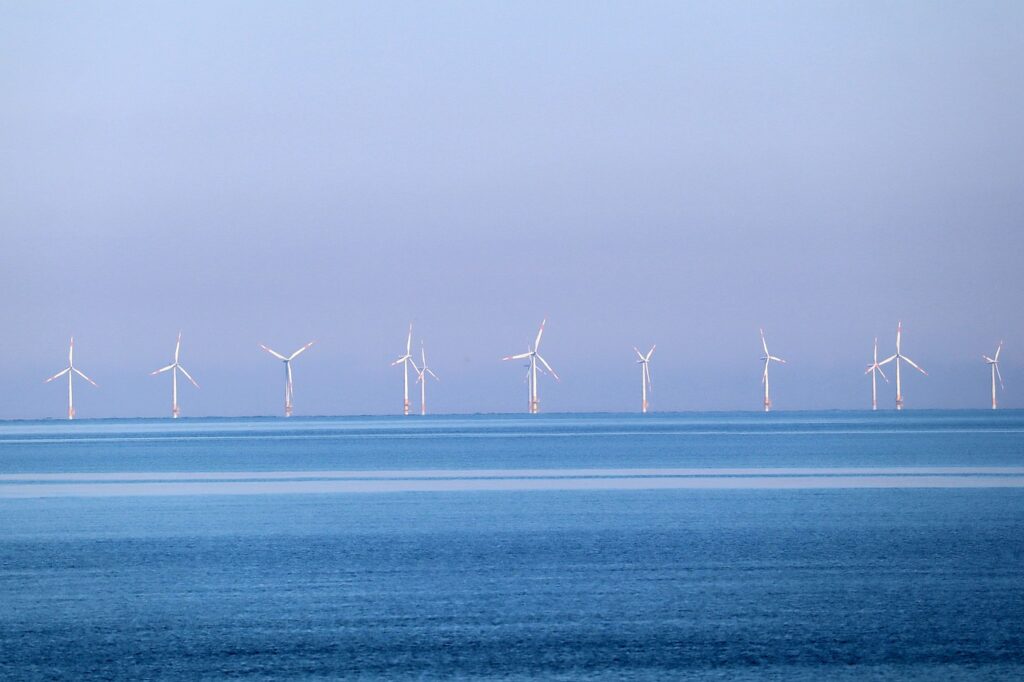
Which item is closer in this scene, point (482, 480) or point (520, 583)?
point (520, 583)

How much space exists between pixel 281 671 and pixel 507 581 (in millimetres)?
4980

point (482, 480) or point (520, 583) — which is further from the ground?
point (520, 583)

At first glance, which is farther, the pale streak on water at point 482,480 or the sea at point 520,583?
the pale streak on water at point 482,480

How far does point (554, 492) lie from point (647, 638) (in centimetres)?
1900

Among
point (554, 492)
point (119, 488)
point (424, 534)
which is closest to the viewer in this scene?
point (424, 534)

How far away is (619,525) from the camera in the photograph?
21.8 meters

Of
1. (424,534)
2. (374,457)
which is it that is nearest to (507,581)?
(424,534)

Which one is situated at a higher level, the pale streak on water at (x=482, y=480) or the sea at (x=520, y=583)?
the sea at (x=520, y=583)

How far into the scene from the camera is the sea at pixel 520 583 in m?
10.8

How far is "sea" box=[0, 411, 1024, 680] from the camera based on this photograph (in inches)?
425

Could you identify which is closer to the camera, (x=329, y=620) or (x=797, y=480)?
(x=329, y=620)

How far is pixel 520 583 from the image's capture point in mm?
14938

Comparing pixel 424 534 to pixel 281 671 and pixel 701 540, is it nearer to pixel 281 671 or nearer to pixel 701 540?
pixel 701 540

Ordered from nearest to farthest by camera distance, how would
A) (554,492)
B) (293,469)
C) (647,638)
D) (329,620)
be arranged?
(647,638), (329,620), (554,492), (293,469)
